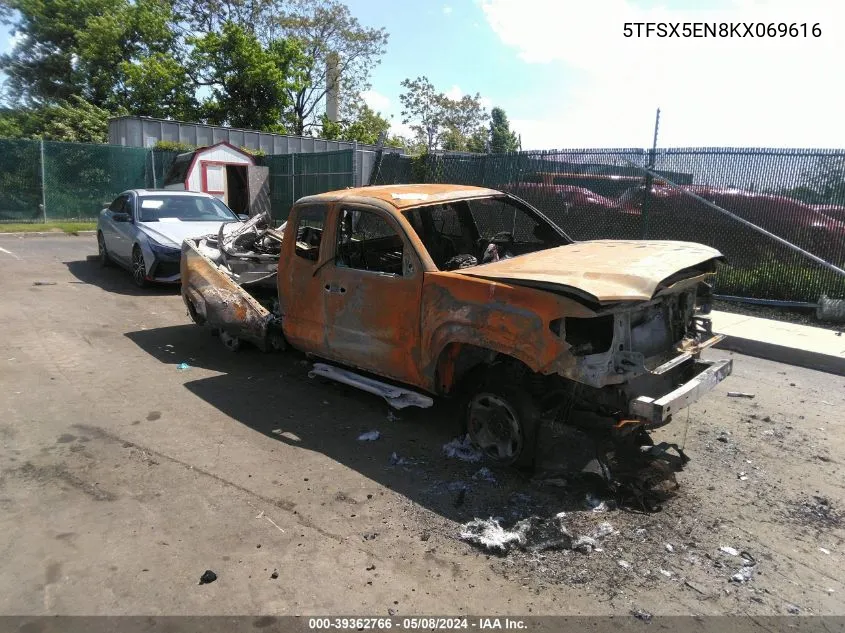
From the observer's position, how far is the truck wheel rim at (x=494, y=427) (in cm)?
403

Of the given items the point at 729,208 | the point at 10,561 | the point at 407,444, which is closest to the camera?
the point at 10,561

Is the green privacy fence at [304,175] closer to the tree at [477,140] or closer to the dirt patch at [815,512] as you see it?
the dirt patch at [815,512]

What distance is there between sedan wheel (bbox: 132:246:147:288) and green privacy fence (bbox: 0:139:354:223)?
756 cm

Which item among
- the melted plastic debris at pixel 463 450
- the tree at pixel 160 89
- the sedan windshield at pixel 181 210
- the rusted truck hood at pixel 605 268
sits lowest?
the melted plastic debris at pixel 463 450

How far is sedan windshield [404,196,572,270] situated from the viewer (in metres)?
5.13

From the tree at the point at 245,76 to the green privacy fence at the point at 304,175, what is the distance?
1337 centimetres

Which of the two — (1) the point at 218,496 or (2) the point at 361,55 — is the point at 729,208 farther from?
(2) the point at 361,55

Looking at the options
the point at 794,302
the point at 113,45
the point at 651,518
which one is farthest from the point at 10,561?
the point at 113,45

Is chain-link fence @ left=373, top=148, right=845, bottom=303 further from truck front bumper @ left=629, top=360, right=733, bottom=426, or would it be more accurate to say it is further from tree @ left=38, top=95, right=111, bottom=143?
tree @ left=38, top=95, right=111, bottom=143

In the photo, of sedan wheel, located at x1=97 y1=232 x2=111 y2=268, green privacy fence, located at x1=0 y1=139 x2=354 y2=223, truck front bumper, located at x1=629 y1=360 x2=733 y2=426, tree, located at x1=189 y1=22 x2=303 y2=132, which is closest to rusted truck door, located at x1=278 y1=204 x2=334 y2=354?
truck front bumper, located at x1=629 y1=360 x2=733 y2=426

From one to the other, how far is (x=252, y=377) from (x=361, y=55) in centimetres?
4075

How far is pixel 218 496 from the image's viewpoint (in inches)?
150

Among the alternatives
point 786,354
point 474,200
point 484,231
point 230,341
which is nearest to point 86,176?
point 230,341

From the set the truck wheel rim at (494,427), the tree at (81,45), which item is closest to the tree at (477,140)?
the tree at (81,45)
